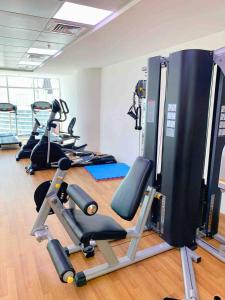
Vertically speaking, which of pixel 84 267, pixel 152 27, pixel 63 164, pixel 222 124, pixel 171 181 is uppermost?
pixel 152 27

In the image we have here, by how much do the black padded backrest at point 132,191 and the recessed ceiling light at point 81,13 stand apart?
171 centimetres

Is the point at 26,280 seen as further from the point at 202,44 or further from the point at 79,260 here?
the point at 202,44

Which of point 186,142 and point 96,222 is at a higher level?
point 186,142

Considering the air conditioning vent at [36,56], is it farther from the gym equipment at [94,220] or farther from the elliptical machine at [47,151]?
the gym equipment at [94,220]

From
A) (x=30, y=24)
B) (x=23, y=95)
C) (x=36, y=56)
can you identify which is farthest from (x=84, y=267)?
(x=23, y=95)

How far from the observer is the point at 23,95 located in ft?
28.1

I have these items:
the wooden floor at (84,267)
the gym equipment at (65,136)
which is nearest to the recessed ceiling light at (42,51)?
the gym equipment at (65,136)

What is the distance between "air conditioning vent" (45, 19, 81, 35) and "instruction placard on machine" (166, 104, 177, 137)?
1.81m

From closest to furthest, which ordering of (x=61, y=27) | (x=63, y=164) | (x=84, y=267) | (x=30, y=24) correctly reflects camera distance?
(x=63, y=164) → (x=84, y=267) → (x=30, y=24) → (x=61, y=27)

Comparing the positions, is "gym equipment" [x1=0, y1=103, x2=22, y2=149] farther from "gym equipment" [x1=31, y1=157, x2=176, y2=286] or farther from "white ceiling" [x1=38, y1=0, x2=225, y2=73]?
"gym equipment" [x1=31, y1=157, x2=176, y2=286]

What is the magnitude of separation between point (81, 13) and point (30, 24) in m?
0.79

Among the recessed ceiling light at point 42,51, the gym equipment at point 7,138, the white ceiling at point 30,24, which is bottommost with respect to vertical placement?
the gym equipment at point 7,138

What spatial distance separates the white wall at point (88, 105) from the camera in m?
6.21

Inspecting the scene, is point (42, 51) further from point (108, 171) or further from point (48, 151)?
point (108, 171)
